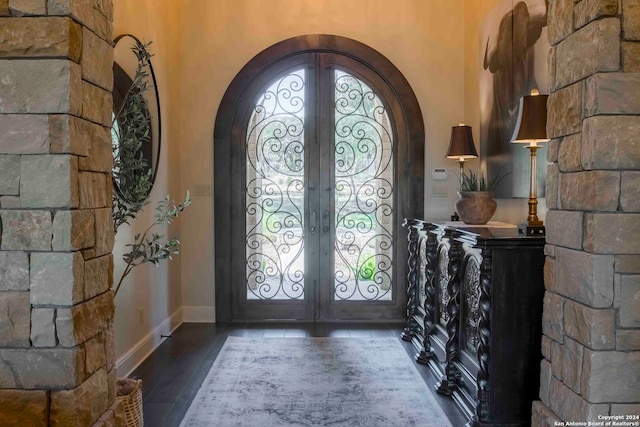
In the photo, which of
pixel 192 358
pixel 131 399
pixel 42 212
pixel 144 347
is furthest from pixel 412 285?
pixel 42 212

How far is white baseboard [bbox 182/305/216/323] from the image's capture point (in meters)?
4.56

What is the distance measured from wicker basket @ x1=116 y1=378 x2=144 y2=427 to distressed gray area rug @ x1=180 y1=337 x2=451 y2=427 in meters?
0.39

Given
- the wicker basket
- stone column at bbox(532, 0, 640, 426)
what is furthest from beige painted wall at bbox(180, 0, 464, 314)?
stone column at bbox(532, 0, 640, 426)

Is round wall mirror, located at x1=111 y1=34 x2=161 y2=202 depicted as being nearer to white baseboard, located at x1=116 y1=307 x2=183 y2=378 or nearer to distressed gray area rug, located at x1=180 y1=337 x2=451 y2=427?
white baseboard, located at x1=116 y1=307 x2=183 y2=378

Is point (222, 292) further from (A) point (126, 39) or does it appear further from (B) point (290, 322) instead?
(A) point (126, 39)

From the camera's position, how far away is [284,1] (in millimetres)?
4469

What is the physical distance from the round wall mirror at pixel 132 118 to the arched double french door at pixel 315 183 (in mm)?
866

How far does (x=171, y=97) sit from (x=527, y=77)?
2.92 m

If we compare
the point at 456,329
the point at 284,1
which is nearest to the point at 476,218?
the point at 456,329

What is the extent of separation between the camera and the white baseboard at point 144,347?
10.4 ft

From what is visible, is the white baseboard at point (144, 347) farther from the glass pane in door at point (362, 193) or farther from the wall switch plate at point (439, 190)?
the wall switch plate at point (439, 190)

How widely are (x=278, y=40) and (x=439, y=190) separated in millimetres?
2047

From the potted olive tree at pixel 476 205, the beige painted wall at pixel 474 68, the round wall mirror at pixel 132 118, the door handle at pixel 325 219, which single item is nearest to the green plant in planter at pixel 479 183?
the potted olive tree at pixel 476 205

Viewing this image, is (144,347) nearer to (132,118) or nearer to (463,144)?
(132,118)
